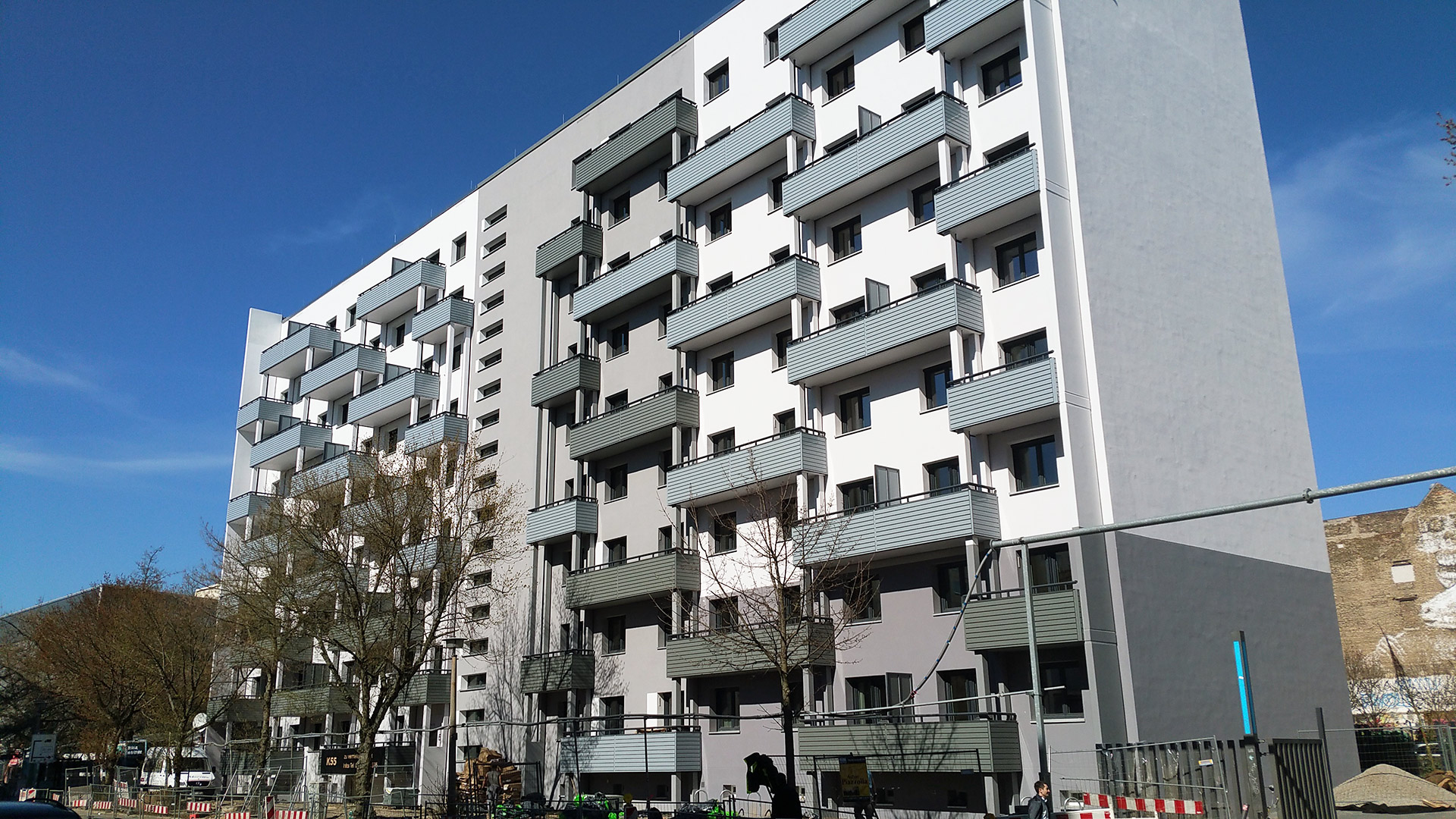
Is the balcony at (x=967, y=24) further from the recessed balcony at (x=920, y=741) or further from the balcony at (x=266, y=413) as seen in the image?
the balcony at (x=266, y=413)

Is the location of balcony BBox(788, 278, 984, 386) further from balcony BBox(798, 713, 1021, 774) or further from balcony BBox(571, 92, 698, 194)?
balcony BBox(571, 92, 698, 194)

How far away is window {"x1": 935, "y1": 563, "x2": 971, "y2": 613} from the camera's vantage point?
32188 mm

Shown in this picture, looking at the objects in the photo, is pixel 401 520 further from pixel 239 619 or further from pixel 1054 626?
pixel 1054 626

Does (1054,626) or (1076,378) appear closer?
(1054,626)

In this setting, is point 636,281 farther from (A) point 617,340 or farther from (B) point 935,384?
(B) point 935,384

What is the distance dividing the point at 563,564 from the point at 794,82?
22405 mm

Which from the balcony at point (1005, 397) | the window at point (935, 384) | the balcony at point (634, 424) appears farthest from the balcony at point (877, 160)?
the balcony at point (634, 424)

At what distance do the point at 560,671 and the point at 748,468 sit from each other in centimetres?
1297

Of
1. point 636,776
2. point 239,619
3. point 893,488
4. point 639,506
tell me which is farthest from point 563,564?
point 893,488

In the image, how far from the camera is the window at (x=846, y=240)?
126 feet

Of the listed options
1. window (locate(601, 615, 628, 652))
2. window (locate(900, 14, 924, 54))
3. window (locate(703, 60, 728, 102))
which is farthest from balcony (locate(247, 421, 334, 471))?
window (locate(900, 14, 924, 54))

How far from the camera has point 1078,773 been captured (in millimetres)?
27984

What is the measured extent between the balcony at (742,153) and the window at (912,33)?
4059 mm

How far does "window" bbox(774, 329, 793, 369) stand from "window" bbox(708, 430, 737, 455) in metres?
3.10
